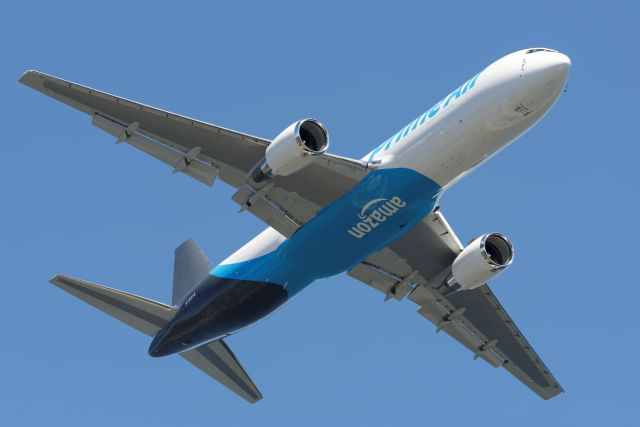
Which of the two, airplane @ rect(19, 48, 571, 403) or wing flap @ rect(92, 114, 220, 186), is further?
wing flap @ rect(92, 114, 220, 186)

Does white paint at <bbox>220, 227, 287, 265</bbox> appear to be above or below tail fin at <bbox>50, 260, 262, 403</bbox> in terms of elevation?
above

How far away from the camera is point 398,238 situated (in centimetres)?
3862

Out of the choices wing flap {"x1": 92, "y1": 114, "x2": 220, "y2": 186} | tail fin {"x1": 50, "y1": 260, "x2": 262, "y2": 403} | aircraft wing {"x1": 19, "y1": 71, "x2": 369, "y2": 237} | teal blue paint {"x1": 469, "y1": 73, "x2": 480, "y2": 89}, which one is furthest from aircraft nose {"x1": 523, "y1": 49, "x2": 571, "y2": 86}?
tail fin {"x1": 50, "y1": 260, "x2": 262, "y2": 403}

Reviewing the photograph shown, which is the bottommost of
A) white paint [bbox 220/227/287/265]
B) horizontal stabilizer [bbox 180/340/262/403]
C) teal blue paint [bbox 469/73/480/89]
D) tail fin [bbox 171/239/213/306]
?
horizontal stabilizer [bbox 180/340/262/403]

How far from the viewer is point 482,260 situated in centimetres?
3753

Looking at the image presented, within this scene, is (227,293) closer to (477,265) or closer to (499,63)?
(477,265)

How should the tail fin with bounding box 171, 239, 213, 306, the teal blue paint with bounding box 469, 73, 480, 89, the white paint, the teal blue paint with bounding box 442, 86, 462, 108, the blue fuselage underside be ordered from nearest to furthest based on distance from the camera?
the teal blue paint with bounding box 469, 73, 480, 89, the teal blue paint with bounding box 442, 86, 462, 108, the blue fuselage underside, the white paint, the tail fin with bounding box 171, 239, 213, 306

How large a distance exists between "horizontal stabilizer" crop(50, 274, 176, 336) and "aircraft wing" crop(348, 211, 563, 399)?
304 inches

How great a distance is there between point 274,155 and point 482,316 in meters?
13.3

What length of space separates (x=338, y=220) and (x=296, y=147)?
10.5 feet

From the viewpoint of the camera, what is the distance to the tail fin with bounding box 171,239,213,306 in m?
41.6

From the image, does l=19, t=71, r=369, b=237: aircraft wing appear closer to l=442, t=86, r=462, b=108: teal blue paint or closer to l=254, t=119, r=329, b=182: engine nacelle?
l=254, t=119, r=329, b=182: engine nacelle

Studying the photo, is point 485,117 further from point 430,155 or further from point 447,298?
point 447,298

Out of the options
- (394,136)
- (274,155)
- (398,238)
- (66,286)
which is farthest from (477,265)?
(66,286)
